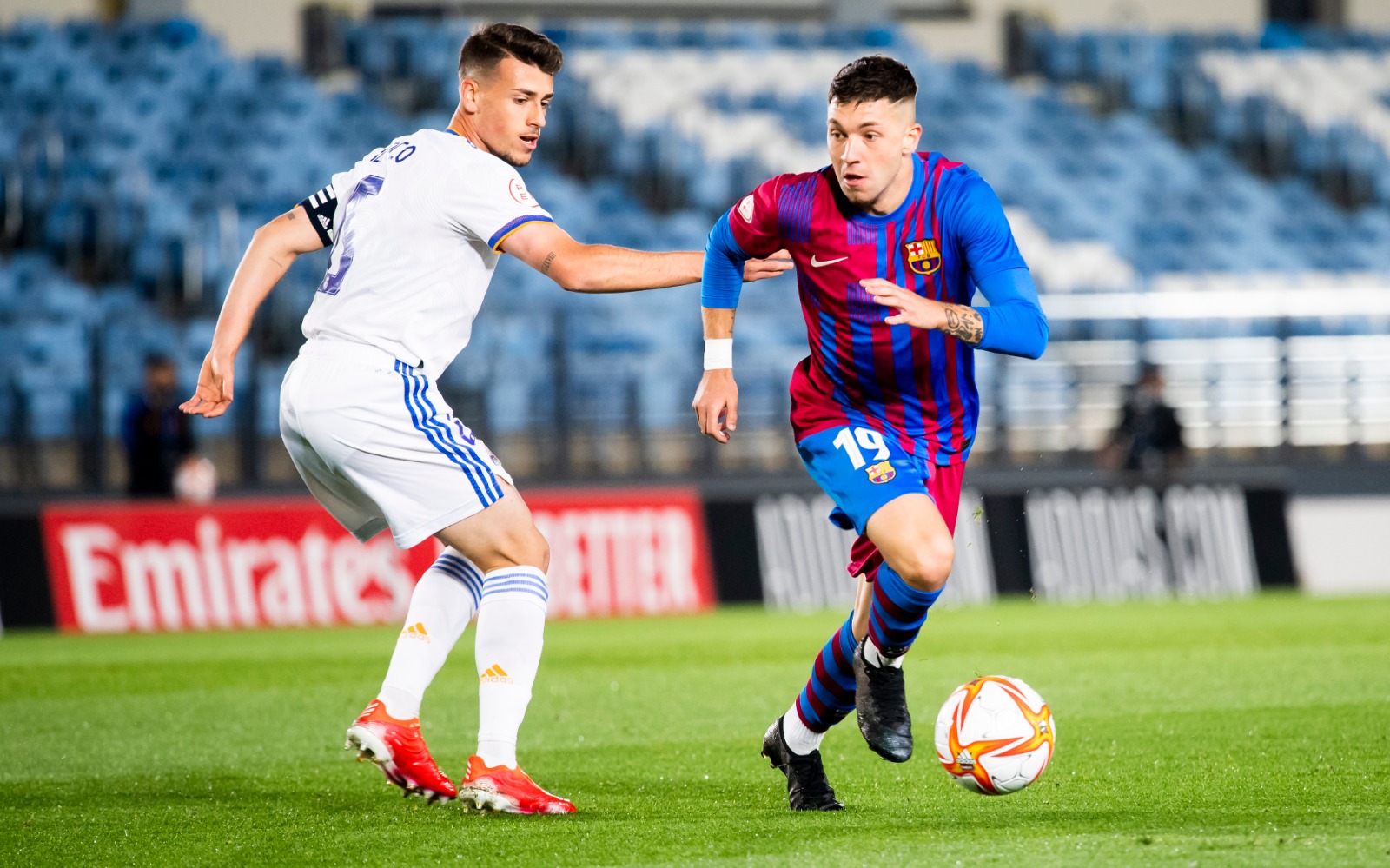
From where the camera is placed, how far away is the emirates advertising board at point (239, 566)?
1258cm

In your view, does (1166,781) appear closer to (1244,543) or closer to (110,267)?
(1244,543)

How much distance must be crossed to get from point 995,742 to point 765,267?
4.81 ft

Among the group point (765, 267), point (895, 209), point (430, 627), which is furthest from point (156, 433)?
point (895, 209)

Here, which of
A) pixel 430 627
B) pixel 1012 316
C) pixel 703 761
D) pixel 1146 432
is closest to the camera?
pixel 1012 316

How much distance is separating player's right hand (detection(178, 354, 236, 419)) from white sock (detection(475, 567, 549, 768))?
0.93 m

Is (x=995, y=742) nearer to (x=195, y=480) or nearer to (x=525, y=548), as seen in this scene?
(x=525, y=548)

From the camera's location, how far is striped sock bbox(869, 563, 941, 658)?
14.9 feet

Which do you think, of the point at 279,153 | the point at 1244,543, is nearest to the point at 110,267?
the point at 279,153

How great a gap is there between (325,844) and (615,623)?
8640 mm

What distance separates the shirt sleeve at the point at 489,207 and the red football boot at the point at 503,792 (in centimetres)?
140

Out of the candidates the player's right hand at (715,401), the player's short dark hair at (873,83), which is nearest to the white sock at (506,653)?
the player's right hand at (715,401)

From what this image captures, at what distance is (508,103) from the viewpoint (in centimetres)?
483

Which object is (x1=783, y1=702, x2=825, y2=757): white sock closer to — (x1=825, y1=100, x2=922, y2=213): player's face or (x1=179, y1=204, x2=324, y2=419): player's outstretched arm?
(x1=825, y1=100, x2=922, y2=213): player's face

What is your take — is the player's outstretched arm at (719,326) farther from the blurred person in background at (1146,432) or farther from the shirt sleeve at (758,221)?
the blurred person in background at (1146,432)
